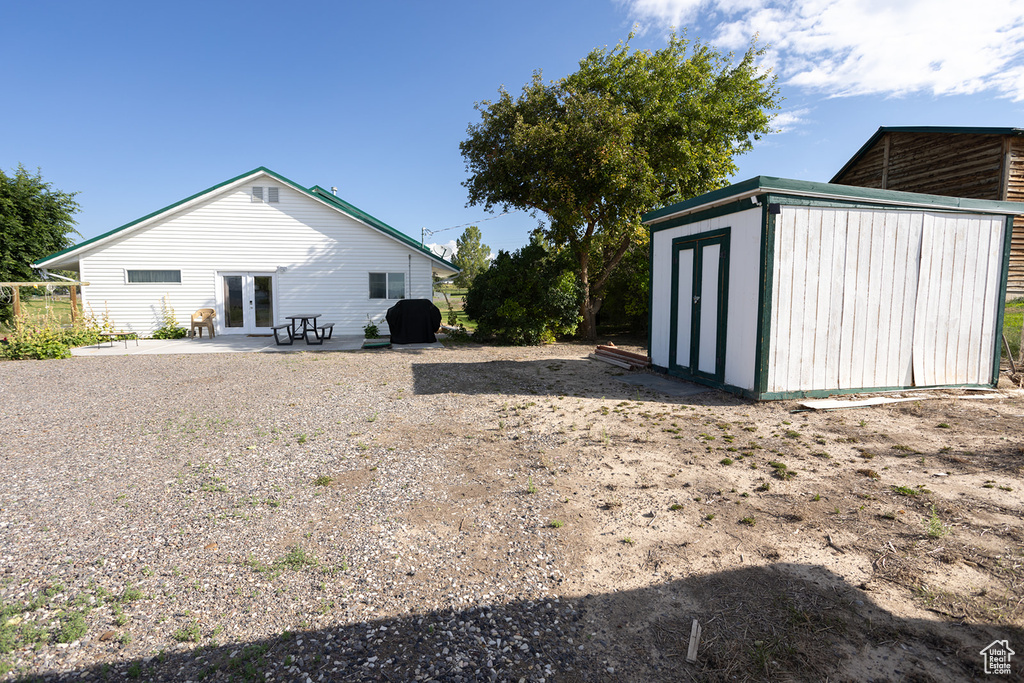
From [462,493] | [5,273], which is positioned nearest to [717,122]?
[462,493]

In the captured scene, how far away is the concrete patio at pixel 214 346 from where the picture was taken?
518 inches

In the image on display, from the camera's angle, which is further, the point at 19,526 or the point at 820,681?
the point at 19,526

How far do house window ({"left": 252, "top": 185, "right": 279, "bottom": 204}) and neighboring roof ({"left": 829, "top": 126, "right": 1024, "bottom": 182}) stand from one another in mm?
20327

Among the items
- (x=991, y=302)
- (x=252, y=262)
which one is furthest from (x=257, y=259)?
(x=991, y=302)

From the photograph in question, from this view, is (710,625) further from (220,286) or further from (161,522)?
(220,286)

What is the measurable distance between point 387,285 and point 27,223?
1771 centimetres

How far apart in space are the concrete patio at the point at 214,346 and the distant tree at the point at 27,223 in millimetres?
9973

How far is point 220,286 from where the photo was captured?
16688 mm

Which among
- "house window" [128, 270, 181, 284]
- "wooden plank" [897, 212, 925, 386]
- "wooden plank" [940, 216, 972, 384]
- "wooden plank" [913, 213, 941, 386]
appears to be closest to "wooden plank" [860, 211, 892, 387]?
"wooden plank" [897, 212, 925, 386]

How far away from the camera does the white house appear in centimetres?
1593

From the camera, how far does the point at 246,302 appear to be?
55.6 ft

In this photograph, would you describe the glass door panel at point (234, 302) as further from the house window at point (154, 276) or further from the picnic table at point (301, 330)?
the picnic table at point (301, 330)

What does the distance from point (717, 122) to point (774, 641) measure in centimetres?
1607

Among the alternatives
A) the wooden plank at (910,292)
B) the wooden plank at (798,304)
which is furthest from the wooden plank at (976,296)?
the wooden plank at (798,304)
